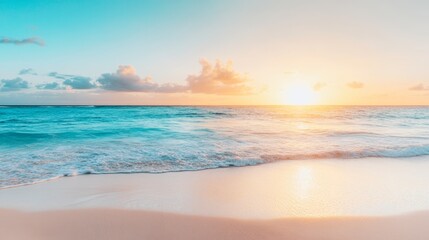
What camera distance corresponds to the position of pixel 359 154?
948 centimetres

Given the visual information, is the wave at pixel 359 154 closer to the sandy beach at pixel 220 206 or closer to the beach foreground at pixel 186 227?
the sandy beach at pixel 220 206

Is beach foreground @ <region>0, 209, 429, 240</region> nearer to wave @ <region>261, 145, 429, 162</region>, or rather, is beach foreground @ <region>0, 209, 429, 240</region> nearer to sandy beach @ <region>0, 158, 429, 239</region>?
sandy beach @ <region>0, 158, 429, 239</region>

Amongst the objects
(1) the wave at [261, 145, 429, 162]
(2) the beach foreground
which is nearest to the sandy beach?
(2) the beach foreground

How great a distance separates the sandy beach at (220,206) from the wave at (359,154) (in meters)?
1.97

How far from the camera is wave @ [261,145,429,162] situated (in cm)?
897

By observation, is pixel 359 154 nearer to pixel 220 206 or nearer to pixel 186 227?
pixel 220 206

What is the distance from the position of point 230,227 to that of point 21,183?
16.5ft

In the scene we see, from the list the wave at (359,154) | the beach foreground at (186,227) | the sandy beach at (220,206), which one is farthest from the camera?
the wave at (359,154)

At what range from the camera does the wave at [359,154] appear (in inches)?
353

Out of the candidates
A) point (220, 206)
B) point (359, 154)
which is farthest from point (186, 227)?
point (359, 154)

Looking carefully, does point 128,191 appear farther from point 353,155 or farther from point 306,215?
point 353,155

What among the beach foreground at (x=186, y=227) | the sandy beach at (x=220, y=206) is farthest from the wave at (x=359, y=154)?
the beach foreground at (x=186, y=227)

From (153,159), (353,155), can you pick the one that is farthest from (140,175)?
(353,155)

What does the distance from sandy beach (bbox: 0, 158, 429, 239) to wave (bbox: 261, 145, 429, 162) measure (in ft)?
6.46
